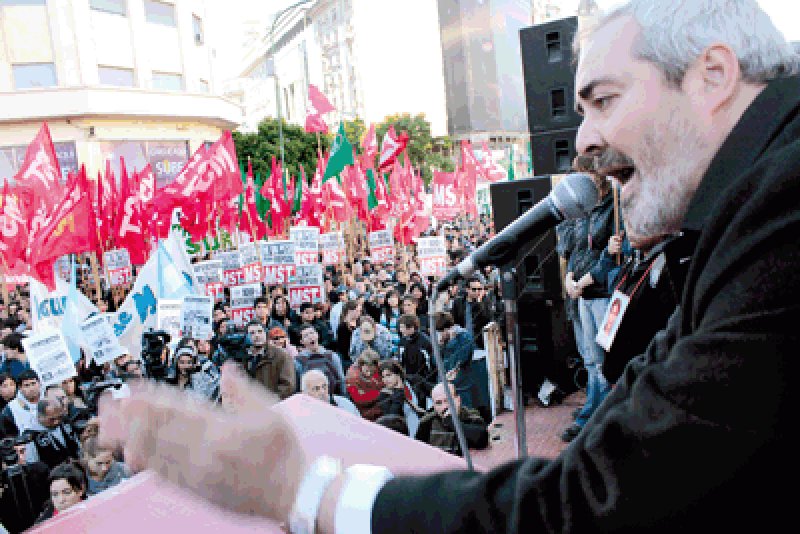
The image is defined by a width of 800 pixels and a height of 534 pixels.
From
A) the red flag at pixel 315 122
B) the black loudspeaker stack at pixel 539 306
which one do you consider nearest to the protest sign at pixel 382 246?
the red flag at pixel 315 122

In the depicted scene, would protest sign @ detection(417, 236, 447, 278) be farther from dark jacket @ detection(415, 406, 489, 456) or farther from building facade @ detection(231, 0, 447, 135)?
building facade @ detection(231, 0, 447, 135)

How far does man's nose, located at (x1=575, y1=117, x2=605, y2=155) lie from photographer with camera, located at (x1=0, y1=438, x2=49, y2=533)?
570cm

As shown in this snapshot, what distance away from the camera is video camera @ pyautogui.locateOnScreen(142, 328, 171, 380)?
735cm

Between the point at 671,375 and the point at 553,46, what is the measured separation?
330 inches

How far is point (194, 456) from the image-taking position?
34.5 inches

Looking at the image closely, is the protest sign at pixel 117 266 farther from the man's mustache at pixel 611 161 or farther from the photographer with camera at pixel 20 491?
the man's mustache at pixel 611 161

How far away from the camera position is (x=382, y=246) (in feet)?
45.7

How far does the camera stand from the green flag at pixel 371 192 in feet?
56.6

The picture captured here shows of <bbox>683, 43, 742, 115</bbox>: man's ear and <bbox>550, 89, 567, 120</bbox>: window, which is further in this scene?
<bbox>550, 89, 567, 120</bbox>: window

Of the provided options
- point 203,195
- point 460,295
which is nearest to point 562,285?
point 460,295

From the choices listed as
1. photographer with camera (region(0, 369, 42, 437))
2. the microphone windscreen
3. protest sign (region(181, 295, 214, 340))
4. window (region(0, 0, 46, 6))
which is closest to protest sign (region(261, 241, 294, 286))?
protest sign (region(181, 295, 214, 340))

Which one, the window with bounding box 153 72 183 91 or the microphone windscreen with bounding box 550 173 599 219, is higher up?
the window with bounding box 153 72 183 91

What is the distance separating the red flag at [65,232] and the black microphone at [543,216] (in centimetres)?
887

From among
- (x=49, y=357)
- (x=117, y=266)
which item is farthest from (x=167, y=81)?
(x=49, y=357)
